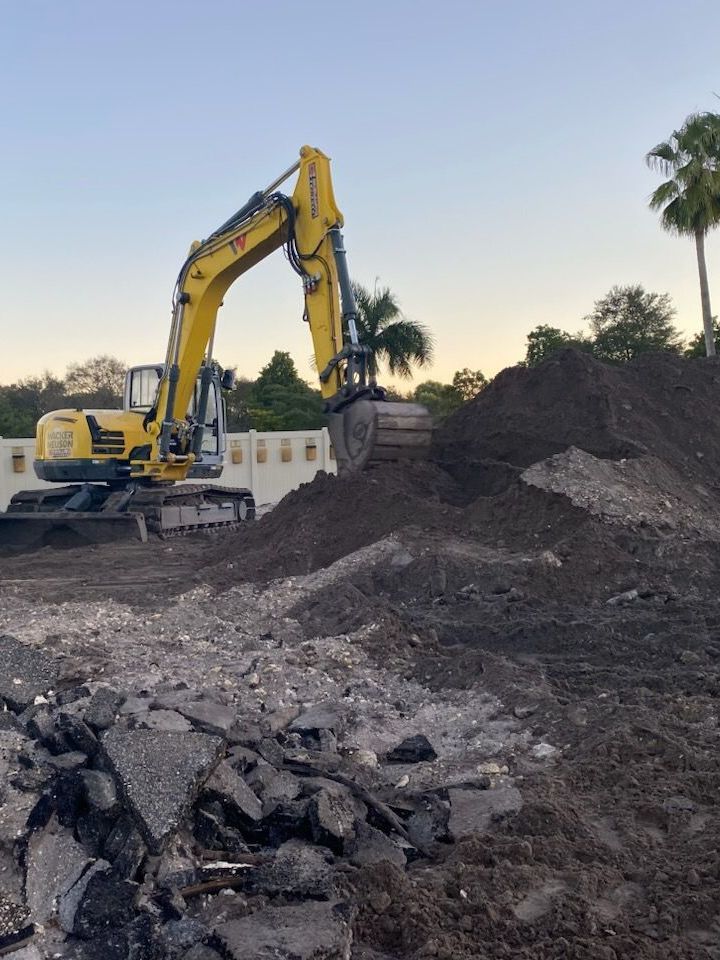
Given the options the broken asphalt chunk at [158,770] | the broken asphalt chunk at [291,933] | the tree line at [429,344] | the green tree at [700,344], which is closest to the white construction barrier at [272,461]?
the tree line at [429,344]

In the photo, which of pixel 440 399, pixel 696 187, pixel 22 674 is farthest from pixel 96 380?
pixel 22 674

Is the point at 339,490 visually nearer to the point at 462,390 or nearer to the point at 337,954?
the point at 337,954

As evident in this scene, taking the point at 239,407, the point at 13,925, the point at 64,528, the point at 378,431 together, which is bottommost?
the point at 13,925

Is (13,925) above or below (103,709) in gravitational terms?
below

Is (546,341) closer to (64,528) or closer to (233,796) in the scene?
(64,528)

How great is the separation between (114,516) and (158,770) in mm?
10893

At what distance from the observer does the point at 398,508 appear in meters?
11.4

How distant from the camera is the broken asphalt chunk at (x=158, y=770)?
156 inches

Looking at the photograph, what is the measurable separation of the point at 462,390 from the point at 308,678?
29130 millimetres

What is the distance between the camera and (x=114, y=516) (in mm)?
14672

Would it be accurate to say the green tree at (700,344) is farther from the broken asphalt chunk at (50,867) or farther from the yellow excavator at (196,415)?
the broken asphalt chunk at (50,867)

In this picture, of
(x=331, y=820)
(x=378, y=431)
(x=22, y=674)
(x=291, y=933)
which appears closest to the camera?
(x=291, y=933)

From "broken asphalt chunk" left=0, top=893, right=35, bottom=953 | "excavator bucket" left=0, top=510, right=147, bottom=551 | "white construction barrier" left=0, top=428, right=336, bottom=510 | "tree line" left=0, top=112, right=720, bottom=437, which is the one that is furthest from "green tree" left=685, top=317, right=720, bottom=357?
"broken asphalt chunk" left=0, top=893, right=35, bottom=953

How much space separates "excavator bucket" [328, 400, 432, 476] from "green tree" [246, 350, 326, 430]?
2511 cm
